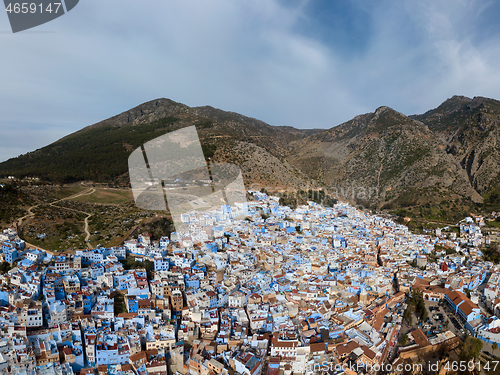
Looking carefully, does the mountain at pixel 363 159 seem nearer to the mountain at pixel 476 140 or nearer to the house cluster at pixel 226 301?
the mountain at pixel 476 140

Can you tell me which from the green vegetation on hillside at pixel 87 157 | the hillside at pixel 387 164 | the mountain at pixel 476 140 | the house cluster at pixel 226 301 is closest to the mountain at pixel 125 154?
the green vegetation on hillside at pixel 87 157

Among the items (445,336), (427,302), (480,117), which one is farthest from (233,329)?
(480,117)

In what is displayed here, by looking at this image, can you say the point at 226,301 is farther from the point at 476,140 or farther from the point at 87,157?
the point at 476,140

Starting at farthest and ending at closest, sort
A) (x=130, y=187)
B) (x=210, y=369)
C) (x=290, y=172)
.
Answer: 1. (x=290, y=172)
2. (x=130, y=187)
3. (x=210, y=369)

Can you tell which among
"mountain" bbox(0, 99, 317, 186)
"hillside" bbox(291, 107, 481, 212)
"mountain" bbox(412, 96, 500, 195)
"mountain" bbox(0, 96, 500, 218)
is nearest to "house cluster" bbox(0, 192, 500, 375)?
"mountain" bbox(0, 96, 500, 218)

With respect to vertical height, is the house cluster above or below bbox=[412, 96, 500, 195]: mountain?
below

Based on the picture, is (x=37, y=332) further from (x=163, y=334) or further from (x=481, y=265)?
(x=481, y=265)

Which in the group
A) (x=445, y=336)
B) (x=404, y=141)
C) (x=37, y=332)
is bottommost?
(x=445, y=336)

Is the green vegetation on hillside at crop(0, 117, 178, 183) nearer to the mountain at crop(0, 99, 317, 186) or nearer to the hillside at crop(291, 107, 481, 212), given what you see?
the mountain at crop(0, 99, 317, 186)
